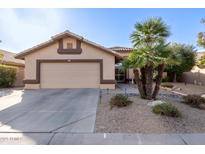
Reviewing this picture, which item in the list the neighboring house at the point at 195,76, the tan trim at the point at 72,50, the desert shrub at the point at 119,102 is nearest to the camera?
the desert shrub at the point at 119,102

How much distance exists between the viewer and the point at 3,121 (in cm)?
764

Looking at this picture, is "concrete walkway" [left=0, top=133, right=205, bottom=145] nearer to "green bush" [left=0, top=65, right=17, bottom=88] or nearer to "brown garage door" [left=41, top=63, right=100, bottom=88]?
"brown garage door" [left=41, top=63, right=100, bottom=88]

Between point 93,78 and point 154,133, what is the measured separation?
447 inches

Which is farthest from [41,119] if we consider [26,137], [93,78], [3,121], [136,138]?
[93,78]

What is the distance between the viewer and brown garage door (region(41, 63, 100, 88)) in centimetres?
1753

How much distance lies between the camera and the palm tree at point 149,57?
10680mm

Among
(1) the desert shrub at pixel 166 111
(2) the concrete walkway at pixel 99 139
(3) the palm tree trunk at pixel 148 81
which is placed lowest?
(2) the concrete walkway at pixel 99 139

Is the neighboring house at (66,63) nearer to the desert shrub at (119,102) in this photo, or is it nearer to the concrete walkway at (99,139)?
the desert shrub at (119,102)

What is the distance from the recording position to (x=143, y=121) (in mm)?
7465

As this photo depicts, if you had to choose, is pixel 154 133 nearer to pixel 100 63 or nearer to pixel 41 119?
Result: pixel 41 119

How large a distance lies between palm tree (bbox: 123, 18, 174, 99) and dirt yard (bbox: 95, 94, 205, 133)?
2233 millimetres

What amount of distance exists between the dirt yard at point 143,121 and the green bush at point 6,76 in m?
12.7

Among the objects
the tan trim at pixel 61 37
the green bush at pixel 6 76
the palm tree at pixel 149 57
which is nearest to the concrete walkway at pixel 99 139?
the palm tree at pixel 149 57

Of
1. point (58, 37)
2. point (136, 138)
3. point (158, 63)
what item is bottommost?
point (136, 138)
